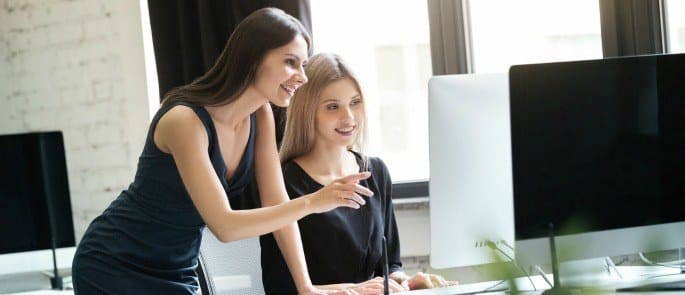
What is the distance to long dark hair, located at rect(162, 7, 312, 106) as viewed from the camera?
1.85m

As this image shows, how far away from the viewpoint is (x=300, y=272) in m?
1.88

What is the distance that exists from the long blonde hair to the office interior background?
1.22 metres

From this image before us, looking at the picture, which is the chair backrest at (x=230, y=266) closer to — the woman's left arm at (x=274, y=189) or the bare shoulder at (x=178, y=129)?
the woman's left arm at (x=274, y=189)

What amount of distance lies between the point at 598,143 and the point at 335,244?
0.80 meters

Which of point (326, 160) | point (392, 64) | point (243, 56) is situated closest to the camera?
point (243, 56)

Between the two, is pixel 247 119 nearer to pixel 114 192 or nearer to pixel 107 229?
pixel 107 229

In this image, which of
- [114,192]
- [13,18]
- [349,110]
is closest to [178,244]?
[349,110]

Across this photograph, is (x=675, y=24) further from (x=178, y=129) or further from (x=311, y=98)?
(x=178, y=129)

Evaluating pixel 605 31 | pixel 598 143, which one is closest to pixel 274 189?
pixel 598 143

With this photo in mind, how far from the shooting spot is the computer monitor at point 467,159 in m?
1.61

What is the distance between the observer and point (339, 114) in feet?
7.27

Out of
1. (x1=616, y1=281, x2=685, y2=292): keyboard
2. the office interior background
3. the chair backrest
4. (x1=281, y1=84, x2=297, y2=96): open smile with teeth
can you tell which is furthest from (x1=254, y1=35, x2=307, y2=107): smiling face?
the office interior background

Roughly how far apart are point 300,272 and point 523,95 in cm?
65

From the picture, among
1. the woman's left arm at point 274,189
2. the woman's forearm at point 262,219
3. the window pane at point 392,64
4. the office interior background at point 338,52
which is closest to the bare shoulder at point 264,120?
the woman's left arm at point 274,189
